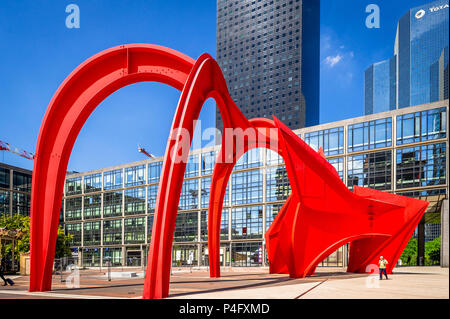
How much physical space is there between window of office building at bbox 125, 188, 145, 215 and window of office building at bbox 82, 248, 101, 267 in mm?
9984

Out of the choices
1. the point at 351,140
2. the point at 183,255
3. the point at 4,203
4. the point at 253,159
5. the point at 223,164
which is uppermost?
the point at 351,140

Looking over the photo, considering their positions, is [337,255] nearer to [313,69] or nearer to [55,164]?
[55,164]

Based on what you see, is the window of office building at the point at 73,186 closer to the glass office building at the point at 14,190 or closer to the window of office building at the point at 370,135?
the glass office building at the point at 14,190

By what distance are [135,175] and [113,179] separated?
5.38 metres

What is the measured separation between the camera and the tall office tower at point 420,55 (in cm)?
14875

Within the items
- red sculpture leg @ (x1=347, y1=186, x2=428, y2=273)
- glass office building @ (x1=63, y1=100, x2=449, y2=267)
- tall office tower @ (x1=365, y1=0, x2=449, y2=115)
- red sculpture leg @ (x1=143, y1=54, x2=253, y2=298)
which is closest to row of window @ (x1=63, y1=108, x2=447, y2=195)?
glass office building @ (x1=63, y1=100, x2=449, y2=267)

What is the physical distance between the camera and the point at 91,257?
7606cm

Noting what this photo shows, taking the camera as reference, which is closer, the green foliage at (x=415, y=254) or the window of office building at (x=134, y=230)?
the green foliage at (x=415, y=254)

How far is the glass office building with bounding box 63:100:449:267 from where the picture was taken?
1842 inches

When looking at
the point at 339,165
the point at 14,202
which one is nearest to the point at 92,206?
the point at 14,202

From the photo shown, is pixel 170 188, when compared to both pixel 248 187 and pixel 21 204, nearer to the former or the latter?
pixel 248 187

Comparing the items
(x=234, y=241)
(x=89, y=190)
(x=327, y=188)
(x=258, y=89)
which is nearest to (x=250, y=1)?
(x=258, y=89)

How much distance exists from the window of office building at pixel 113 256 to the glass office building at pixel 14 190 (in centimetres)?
1557

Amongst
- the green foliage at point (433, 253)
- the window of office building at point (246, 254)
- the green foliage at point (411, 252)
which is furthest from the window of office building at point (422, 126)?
the window of office building at point (246, 254)
